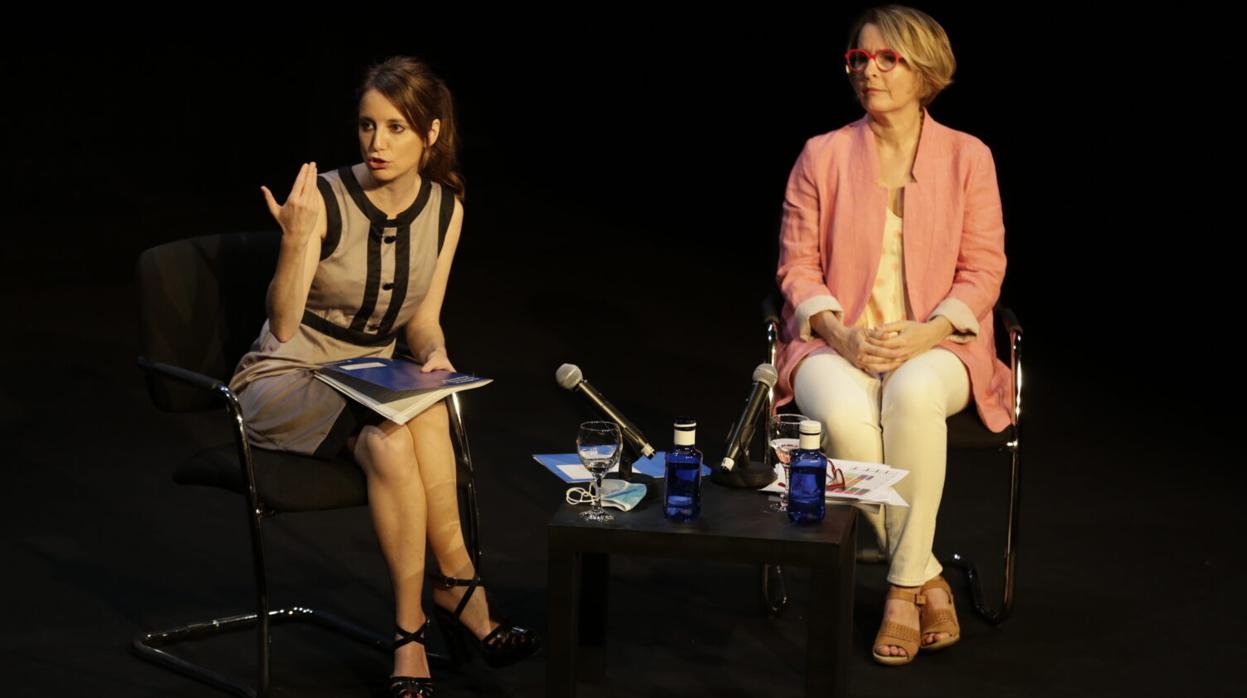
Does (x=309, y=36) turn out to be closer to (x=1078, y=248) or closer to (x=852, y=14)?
(x=852, y=14)

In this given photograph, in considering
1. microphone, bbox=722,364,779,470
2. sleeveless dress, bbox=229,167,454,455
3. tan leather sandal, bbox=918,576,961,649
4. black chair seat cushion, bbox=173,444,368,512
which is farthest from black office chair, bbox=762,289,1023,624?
black chair seat cushion, bbox=173,444,368,512

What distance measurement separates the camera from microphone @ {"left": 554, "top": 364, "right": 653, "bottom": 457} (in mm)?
2990

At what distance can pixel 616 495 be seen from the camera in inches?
120

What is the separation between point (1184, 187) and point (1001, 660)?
4.78 metres

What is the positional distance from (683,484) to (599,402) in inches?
8.4

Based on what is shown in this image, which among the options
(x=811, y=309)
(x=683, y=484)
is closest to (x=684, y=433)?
(x=683, y=484)

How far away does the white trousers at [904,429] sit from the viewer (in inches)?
143

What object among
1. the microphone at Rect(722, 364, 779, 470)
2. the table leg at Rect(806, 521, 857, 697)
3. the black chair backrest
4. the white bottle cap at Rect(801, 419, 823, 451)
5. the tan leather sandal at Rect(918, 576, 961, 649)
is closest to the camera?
the table leg at Rect(806, 521, 857, 697)

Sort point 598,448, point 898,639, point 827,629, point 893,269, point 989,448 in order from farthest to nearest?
point 893,269 → point 989,448 → point 898,639 → point 598,448 → point 827,629

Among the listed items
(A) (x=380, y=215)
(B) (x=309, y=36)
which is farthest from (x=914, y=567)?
(B) (x=309, y=36)

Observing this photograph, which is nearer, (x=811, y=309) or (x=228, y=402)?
(x=228, y=402)

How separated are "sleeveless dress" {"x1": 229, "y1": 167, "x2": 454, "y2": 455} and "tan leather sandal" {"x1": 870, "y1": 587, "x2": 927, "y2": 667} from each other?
3.88ft

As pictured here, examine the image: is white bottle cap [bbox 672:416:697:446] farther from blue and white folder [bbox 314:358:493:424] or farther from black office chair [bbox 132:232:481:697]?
black office chair [bbox 132:232:481:697]

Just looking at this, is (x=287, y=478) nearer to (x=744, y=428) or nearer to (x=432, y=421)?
(x=432, y=421)
